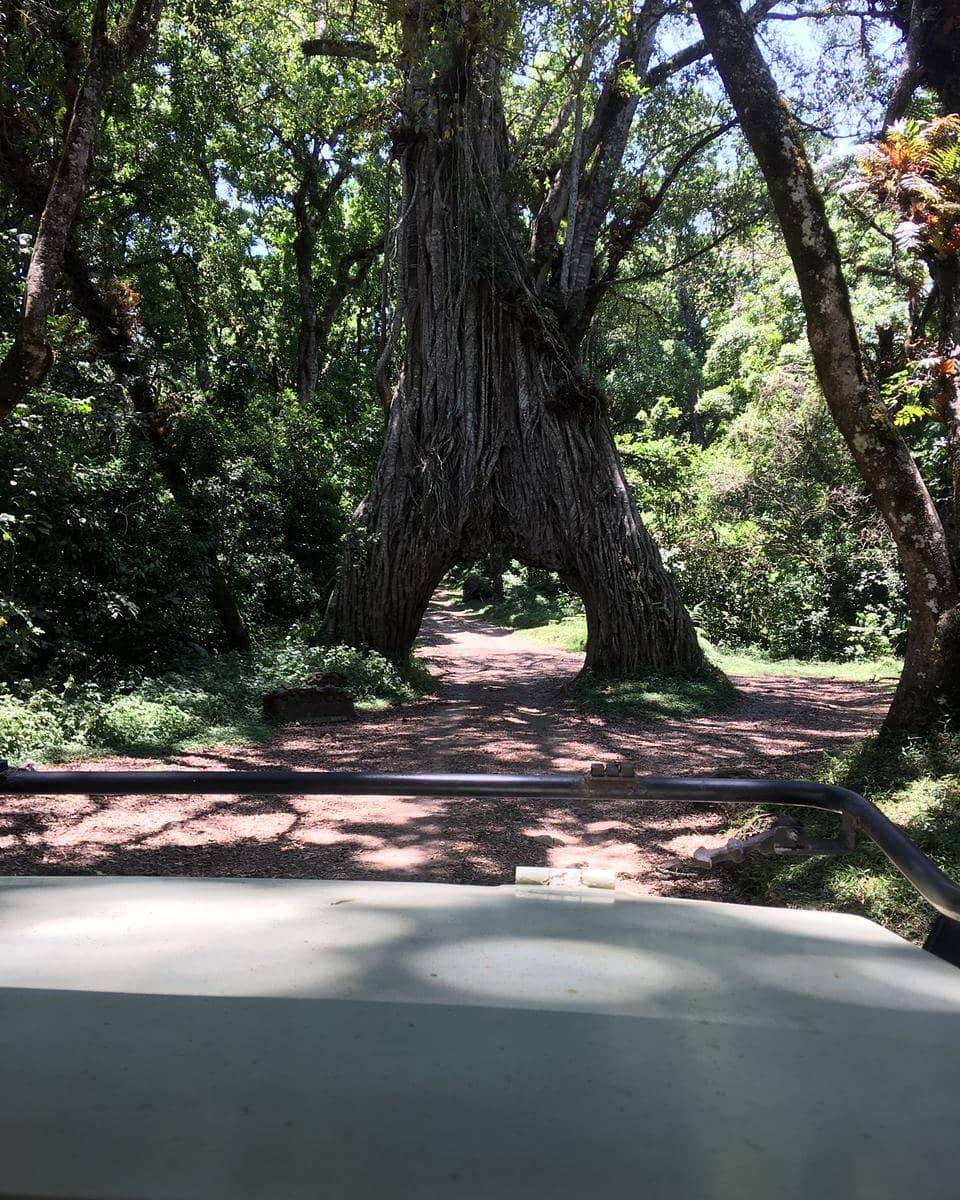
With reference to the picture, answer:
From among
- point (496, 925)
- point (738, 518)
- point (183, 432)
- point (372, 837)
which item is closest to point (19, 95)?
point (183, 432)

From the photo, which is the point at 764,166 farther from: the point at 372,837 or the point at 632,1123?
the point at 632,1123

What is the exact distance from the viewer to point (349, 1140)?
3.00ft

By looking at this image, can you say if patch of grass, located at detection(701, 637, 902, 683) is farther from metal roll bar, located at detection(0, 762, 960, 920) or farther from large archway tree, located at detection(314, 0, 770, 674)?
metal roll bar, located at detection(0, 762, 960, 920)

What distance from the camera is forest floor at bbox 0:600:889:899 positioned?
5.55 m

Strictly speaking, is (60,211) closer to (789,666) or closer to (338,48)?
(338,48)

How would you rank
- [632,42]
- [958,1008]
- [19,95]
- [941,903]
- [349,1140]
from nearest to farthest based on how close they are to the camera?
[349,1140]
[958,1008]
[941,903]
[19,95]
[632,42]

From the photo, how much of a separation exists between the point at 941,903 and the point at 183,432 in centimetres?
1255

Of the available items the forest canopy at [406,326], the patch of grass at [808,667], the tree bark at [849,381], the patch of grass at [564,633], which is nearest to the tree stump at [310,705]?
the forest canopy at [406,326]

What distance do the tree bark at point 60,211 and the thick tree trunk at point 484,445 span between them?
218 inches

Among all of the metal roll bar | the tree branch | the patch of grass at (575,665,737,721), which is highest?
the tree branch

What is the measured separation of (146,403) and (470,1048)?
12571 millimetres

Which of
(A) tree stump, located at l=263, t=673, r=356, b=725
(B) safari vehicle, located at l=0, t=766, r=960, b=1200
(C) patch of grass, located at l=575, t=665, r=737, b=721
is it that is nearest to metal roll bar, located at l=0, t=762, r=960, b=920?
(B) safari vehicle, located at l=0, t=766, r=960, b=1200

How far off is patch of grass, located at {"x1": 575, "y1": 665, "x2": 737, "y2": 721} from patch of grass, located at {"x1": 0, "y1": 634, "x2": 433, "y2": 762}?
2.43 m

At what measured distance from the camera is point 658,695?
11484 millimetres
